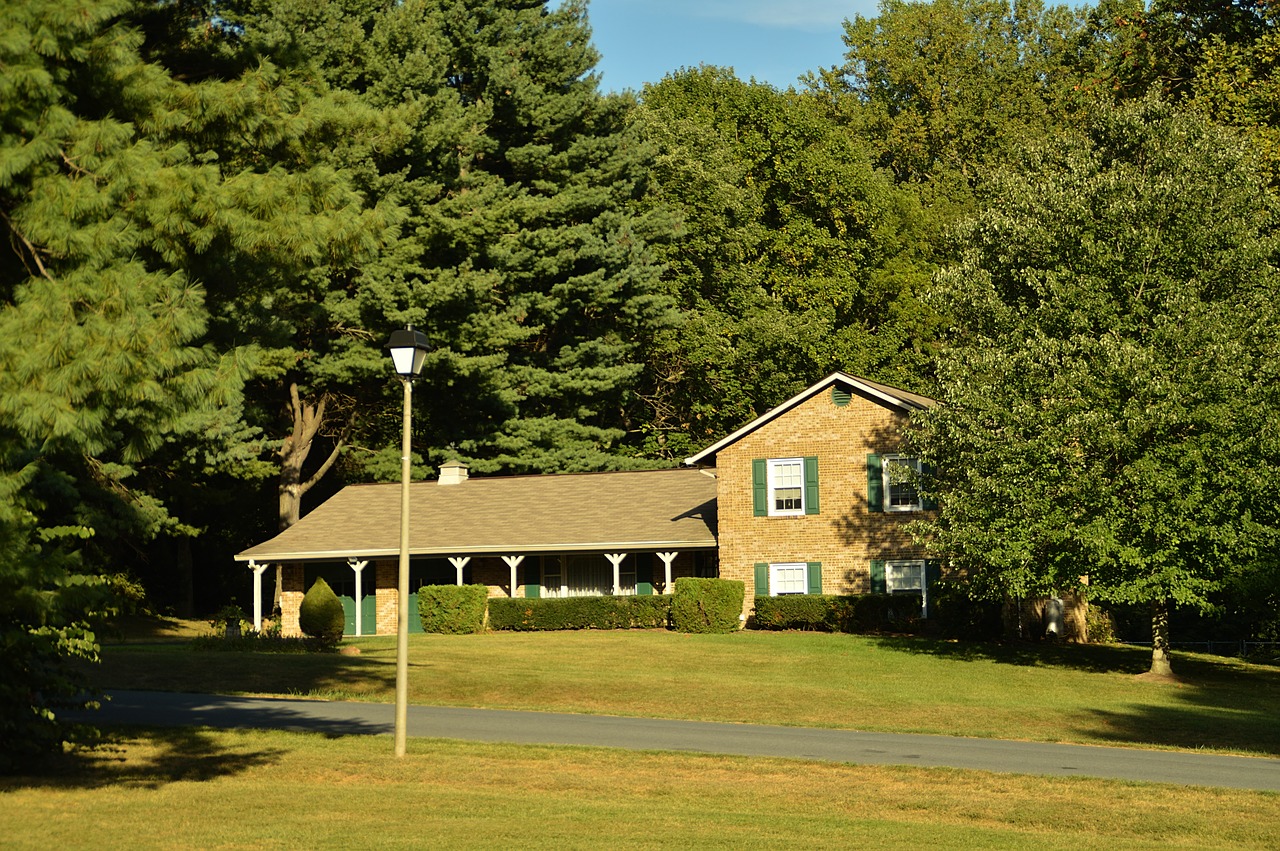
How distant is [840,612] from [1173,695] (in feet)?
36.0

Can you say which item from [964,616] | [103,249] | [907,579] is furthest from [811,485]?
[103,249]

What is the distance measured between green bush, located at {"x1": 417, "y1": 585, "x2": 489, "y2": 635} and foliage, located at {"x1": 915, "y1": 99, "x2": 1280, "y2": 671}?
13.8 meters

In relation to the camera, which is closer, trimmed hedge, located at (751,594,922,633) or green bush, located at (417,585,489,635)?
trimmed hedge, located at (751,594,922,633)

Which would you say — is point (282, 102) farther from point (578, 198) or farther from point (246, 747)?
point (578, 198)

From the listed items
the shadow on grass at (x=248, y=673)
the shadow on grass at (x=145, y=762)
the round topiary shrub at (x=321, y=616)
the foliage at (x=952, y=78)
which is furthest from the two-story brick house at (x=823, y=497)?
the foliage at (x=952, y=78)

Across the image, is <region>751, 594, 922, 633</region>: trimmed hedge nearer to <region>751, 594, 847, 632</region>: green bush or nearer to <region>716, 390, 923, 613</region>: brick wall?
<region>751, 594, 847, 632</region>: green bush

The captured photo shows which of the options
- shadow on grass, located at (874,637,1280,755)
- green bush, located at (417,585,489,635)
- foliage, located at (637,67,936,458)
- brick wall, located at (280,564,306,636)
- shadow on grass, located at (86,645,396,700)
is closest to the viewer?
shadow on grass, located at (874,637,1280,755)

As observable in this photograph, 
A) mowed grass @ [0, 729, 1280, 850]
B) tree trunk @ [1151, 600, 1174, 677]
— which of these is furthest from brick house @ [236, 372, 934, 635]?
mowed grass @ [0, 729, 1280, 850]

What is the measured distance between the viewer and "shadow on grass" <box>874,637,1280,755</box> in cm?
2228

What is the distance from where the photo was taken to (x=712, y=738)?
63.4 feet

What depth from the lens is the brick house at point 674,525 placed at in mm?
38625

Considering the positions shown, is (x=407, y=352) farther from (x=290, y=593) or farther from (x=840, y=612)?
(x=290, y=593)

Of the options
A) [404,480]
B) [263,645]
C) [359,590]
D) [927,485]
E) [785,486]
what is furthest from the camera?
[359,590]

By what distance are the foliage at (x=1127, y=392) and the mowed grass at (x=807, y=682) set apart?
2286 mm
